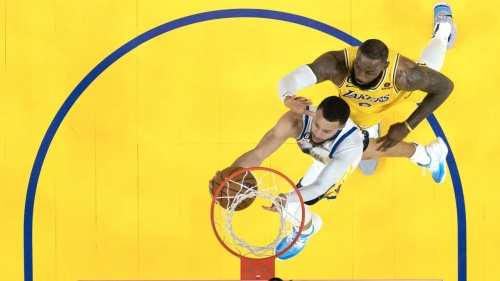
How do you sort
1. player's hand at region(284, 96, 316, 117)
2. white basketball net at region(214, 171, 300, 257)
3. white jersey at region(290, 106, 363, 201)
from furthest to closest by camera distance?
1. white basketball net at region(214, 171, 300, 257)
2. white jersey at region(290, 106, 363, 201)
3. player's hand at region(284, 96, 316, 117)

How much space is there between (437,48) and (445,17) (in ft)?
1.71

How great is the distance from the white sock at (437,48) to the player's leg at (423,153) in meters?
0.77

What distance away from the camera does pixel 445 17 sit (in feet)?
18.5

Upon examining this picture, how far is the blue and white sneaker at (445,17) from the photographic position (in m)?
5.62

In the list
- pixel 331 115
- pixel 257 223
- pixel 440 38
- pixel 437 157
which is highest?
pixel 440 38

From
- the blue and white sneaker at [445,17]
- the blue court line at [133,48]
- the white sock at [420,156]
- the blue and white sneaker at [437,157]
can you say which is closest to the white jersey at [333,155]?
the white sock at [420,156]

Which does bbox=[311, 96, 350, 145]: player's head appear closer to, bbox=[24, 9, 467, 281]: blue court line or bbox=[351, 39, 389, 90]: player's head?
bbox=[351, 39, 389, 90]: player's head

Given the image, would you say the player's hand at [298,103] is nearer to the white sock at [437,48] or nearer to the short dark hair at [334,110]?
the short dark hair at [334,110]

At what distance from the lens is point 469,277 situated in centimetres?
566

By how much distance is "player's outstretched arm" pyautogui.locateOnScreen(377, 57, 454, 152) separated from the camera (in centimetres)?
459

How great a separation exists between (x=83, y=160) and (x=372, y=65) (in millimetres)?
3172

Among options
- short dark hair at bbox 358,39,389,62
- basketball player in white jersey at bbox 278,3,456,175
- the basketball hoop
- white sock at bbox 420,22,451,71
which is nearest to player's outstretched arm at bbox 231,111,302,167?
the basketball hoop

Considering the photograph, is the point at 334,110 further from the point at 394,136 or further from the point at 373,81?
the point at 394,136

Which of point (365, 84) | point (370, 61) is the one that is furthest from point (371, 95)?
point (370, 61)
